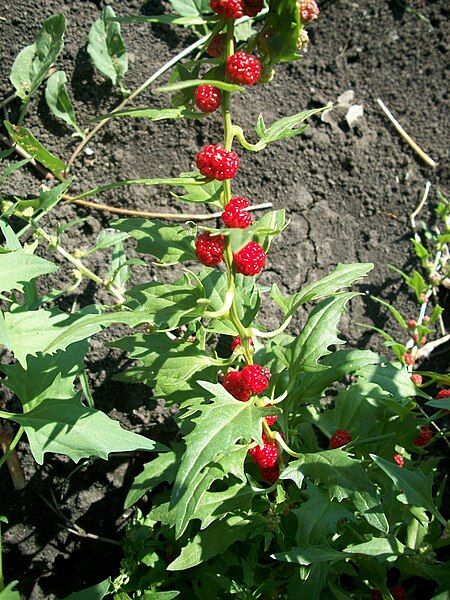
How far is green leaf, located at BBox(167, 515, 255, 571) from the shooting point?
2002mm

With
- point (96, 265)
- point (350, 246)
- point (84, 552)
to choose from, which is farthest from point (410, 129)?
point (84, 552)

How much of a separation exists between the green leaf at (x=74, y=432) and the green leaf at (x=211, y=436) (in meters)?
0.23

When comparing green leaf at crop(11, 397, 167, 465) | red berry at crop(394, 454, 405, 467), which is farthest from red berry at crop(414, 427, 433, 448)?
green leaf at crop(11, 397, 167, 465)

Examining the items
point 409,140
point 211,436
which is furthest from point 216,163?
point 409,140

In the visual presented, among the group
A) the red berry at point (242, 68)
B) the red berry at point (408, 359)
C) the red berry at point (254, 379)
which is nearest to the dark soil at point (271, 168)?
the red berry at point (408, 359)

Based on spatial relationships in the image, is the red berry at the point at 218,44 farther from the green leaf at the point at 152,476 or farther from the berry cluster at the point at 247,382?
the green leaf at the point at 152,476

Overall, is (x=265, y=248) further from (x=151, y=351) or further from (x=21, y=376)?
(x=21, y=376)

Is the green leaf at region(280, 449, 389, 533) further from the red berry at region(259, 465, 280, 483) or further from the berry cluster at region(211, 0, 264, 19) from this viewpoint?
the berry cluster at region(211, 0, 264, 19)

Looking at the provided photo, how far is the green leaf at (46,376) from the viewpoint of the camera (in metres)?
2.00

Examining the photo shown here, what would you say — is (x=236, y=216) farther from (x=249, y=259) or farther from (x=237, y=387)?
(x=237, y=387)

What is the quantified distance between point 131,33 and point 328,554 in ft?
8.01

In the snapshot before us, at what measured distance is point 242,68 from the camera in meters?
1.49

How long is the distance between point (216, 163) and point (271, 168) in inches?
63.2

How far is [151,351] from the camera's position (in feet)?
6.44
